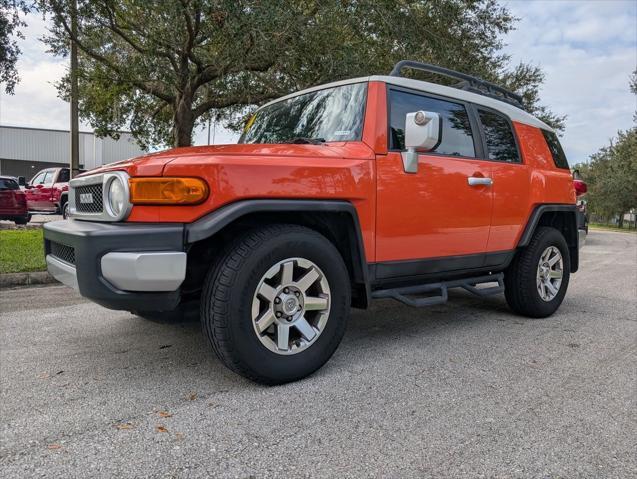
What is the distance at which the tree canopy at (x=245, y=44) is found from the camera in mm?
8875

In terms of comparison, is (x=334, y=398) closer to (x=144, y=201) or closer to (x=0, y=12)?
(x=144, y=201)

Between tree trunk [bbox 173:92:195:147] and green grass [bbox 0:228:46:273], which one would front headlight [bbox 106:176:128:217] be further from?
tree trunk [bbox 173:92:195:147]

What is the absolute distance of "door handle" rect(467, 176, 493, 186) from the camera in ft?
12.1

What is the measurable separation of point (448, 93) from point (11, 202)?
13.5 meters

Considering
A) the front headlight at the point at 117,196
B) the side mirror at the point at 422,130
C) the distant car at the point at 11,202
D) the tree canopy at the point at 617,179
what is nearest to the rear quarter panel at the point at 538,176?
the side mirror at the point at 422,130

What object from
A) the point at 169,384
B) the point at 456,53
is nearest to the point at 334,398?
the point at 169,384

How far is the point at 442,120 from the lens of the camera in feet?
12.0

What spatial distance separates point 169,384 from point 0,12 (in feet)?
31.4

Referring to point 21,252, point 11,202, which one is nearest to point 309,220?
point 21,252

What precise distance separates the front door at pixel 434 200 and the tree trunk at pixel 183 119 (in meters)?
9.31

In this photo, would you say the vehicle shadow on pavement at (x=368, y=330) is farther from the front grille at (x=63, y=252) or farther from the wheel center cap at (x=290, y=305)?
the front grille at (x=63, y=252)

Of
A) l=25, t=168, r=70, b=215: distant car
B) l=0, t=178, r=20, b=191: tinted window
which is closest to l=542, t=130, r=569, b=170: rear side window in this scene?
l=0, t=178, r=20, b=191: tinted window

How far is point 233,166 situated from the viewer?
8.27 feet

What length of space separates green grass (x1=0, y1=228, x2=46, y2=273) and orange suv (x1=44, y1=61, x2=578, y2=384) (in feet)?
11.3
